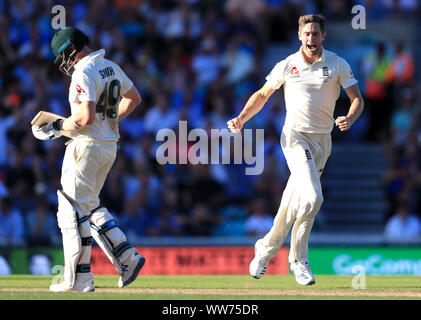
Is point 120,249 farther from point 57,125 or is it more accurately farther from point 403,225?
point 403,225

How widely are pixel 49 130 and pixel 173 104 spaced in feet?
25.8

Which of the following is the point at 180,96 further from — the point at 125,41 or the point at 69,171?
the point at 69,171

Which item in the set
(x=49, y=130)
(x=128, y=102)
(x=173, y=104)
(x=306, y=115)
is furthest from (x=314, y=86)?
(x=173, y=104)

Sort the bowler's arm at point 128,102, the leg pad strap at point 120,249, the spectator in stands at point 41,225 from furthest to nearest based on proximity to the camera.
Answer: the spectator in stands at point 41,225 → the bowler's arm at point 128,102 → the leg pad strap at point 120,249

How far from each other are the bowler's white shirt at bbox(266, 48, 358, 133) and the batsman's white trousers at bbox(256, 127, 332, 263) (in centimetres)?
12

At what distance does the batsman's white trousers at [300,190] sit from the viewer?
8961 mm

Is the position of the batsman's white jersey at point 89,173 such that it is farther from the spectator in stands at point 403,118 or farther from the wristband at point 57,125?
the spectator in stands at point 403,118

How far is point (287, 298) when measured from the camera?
27.3 feet

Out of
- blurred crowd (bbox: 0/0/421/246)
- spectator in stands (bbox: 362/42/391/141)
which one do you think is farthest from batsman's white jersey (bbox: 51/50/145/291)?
spectator in stands (bbox: 362/42/391/141)

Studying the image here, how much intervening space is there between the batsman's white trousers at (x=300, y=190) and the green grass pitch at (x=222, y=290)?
0.46m

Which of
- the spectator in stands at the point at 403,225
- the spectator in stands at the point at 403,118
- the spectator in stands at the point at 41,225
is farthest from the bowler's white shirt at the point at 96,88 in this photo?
the spectator in stands at the point at 403,118

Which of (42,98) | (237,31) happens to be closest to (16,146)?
(42,98)

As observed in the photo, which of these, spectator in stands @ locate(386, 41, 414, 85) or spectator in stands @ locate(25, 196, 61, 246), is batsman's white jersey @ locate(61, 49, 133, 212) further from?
spectator in stands @ locate(386, 41, 414, 85)

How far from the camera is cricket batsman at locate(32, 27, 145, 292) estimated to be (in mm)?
8438
